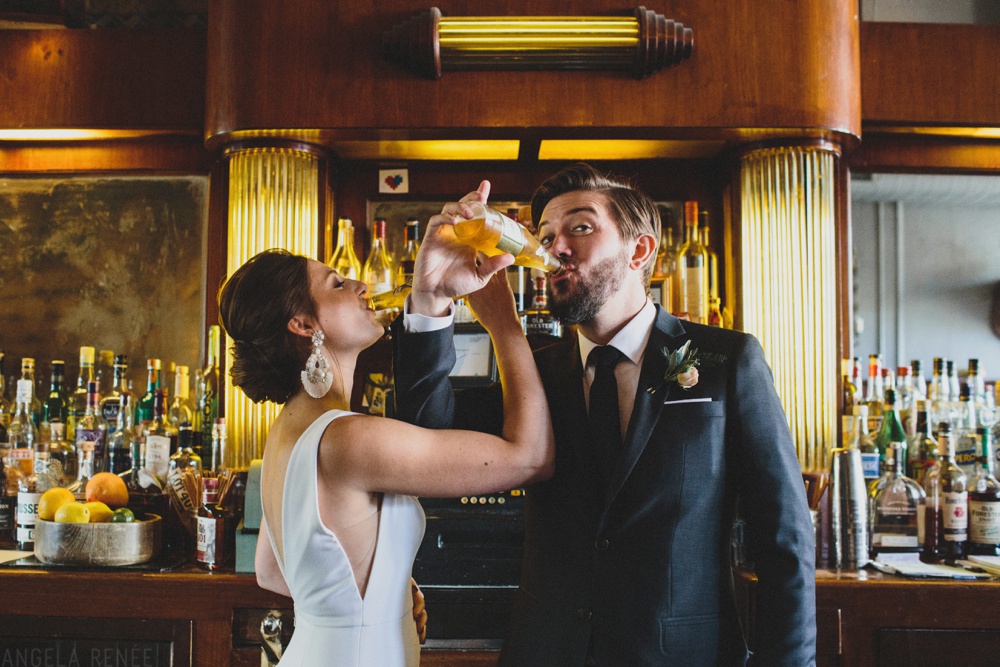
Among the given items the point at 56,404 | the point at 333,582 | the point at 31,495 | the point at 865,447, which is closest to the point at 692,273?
the point at 865,447

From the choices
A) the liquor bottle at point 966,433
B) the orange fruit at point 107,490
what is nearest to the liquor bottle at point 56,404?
the orange fruit at point 107,490

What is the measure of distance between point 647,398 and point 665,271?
1.54 m

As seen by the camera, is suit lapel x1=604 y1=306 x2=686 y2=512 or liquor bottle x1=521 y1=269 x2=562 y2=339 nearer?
suit lapel x1=604 y1=306 x2=686 y2=512

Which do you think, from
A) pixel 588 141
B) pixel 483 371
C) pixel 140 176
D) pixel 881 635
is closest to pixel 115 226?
pixel 140 176

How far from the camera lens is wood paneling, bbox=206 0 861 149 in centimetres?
245

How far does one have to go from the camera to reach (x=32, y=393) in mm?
2898

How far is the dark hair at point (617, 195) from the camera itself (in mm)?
1558

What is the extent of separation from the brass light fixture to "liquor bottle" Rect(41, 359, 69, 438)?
1.75 m

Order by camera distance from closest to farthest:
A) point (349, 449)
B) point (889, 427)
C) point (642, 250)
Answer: point (349, 449) < point (642, 250) < point (889, 427)

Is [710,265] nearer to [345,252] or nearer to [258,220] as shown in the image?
[345,252]

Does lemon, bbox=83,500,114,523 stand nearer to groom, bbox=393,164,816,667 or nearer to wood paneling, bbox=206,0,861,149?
wood paneling, bbox=206,0,861,149

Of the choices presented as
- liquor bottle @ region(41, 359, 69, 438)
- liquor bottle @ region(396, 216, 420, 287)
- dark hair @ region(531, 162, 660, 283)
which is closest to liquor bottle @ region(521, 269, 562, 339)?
liquor bottle @ region(396, 216, 420, 287)

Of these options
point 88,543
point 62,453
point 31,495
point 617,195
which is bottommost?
point 88,543

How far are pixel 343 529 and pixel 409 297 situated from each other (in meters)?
0.43
